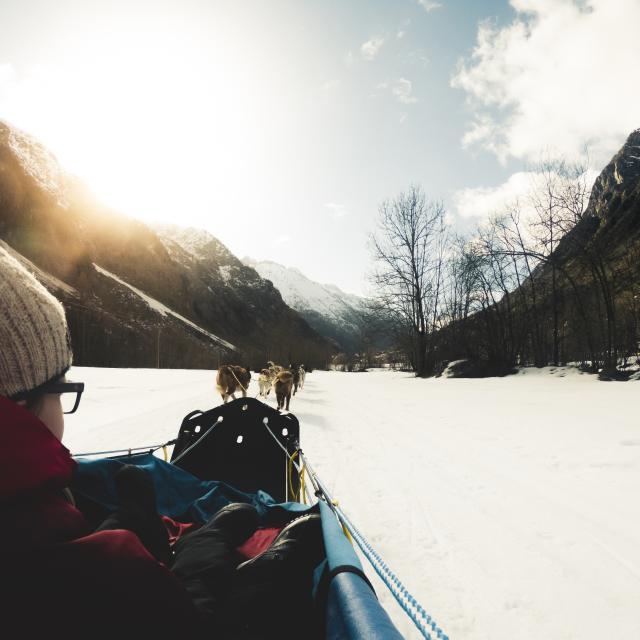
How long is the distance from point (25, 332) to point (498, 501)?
3754mm

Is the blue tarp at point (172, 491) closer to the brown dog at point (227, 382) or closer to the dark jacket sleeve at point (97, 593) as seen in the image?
the dark jacket sleeve at point (97, 593)

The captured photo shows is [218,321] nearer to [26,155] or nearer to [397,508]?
[26,155]

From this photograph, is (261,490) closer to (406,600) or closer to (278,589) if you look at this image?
(278,589)

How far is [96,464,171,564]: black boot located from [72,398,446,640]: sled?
0.62 m

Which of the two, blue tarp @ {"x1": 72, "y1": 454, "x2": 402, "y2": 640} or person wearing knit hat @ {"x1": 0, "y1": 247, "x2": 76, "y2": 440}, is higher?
person wearing knit hat @ {"x1": 0, "y1": 247, "x2": 76, "y2": 440}

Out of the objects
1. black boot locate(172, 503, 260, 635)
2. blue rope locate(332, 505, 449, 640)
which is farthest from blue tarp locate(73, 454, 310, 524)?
blue rope locate(332, 505, 449, 640)

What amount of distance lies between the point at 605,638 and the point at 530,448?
11.8 feet

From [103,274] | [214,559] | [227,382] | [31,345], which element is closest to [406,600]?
[214,559]

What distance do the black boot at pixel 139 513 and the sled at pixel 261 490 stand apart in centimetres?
62

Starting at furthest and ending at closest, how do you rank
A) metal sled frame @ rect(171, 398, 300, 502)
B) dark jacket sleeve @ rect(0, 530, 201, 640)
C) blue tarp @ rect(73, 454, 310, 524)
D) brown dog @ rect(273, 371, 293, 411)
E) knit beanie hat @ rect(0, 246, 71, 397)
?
brown dog @ rect(273, 371, 293, 411) → metal sled frame @ rect(171, 398, 300, 502) → blue tarp @ rect(73, 454, 310, 524) → knit beanie hat @ rect(0, 246, 71, 397) → dark jacket sleeve @ rect(0, 530, 201, 640)

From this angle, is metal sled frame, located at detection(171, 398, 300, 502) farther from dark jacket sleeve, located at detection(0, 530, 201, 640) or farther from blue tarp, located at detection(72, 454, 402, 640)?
dark jacket sleeve, located at detection(0, 530, 201, 640)

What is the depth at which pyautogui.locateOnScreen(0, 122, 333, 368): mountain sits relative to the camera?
174 feet

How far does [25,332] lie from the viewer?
3.76ft

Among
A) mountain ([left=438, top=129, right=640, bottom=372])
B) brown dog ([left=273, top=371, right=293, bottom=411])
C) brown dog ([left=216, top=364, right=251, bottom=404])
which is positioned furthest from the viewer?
mountain ([left=438, top=129, right=640, bottom=372])
